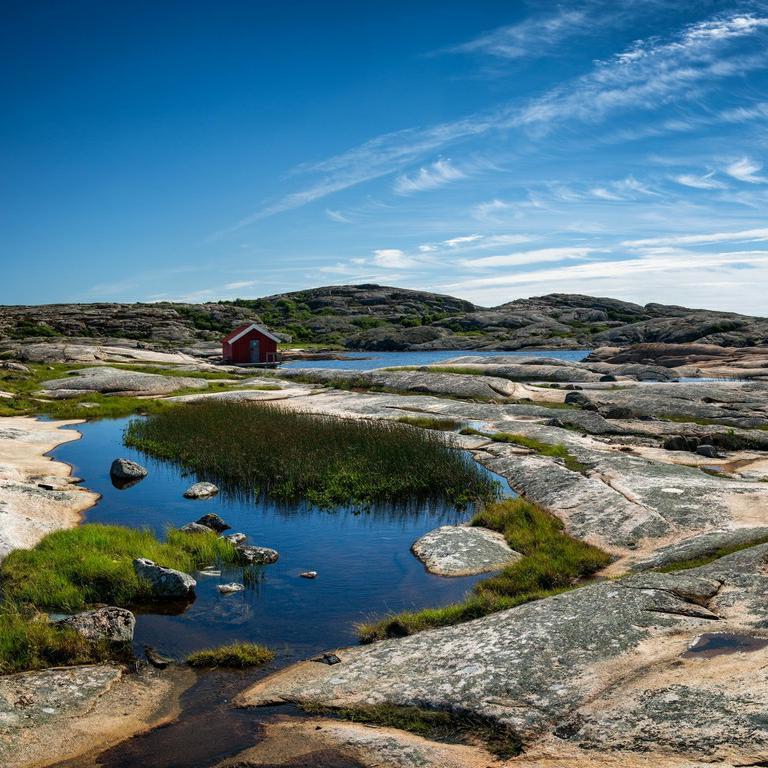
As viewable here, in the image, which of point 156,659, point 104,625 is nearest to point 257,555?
point 104,625

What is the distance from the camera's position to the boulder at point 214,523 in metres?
21.4

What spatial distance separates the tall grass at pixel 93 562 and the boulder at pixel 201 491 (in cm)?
577

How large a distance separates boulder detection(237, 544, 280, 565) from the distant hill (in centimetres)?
9911

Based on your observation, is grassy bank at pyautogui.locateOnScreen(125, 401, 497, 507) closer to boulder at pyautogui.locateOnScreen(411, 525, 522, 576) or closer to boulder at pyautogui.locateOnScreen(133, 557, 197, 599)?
boulder at pyautogui.locateOnScreen(411, 525, 522, 576)

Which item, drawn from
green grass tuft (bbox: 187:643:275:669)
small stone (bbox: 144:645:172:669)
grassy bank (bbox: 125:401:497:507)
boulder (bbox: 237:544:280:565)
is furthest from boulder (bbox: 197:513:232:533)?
green grass tuft (bbox: 187:643:275:669)

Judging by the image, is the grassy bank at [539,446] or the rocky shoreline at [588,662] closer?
the rocky shoreline at [588,662]

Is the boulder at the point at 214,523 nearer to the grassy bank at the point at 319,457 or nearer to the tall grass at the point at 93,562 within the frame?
the tall grass at the point at 93,562

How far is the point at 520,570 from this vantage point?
16.4 m

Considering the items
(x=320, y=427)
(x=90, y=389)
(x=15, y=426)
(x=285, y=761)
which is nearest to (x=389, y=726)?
(x=285, y=761)

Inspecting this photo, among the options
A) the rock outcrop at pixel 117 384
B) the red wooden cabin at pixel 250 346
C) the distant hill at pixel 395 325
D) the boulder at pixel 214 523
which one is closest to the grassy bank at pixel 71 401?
the rock outcrop at pixel 117 384

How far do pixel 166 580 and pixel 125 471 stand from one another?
1372 cm

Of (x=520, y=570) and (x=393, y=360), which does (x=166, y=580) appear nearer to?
(x=520, y=570)

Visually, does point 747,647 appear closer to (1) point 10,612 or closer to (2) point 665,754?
(2) point 665,754

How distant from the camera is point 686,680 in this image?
986 centimetres
